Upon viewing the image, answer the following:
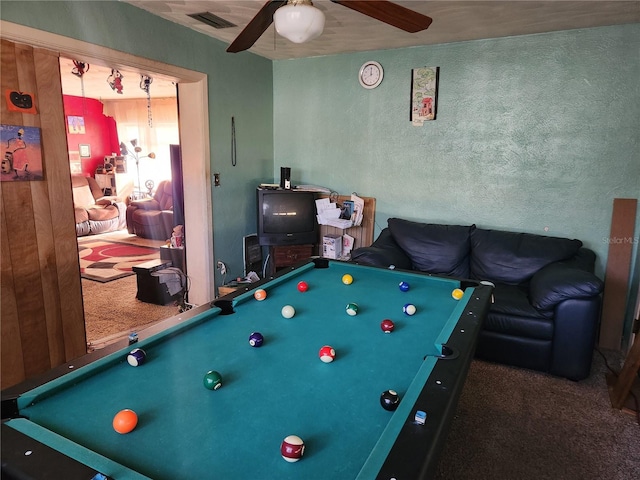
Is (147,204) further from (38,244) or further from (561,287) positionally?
(561,287)

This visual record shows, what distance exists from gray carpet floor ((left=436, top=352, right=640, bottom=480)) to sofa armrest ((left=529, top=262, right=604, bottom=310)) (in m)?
0.53

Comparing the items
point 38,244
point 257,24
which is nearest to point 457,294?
point 257,24

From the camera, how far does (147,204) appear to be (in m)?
6.93

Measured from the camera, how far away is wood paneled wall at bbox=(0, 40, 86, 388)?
2254mm

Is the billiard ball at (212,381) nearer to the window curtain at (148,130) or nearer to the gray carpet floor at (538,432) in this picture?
the gray carpet floor at (538,432)

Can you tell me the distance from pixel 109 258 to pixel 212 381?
515 centimetres

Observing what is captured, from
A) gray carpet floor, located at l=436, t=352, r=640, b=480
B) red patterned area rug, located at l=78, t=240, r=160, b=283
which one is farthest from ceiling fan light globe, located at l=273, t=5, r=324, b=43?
red patterned area rug, located at l=78, t=240, r=160, b=283

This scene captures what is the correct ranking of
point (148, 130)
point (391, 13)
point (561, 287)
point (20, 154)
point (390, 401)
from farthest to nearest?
point (148, 130)
point (561, 287)
point (20, 154)
point (391, 13)
point (390, 401)

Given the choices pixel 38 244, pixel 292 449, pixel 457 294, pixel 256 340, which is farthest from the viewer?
pixel 38 244

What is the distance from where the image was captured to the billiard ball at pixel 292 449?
0.92 m

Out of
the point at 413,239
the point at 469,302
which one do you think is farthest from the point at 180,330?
the point at 413,239

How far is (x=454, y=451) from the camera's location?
6.47 ft

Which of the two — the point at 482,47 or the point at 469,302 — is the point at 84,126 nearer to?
the point at 482,47

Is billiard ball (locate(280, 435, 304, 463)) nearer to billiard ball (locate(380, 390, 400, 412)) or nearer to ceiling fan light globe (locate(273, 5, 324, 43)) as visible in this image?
billiard ball (locate(380, 390, 400, 412))
